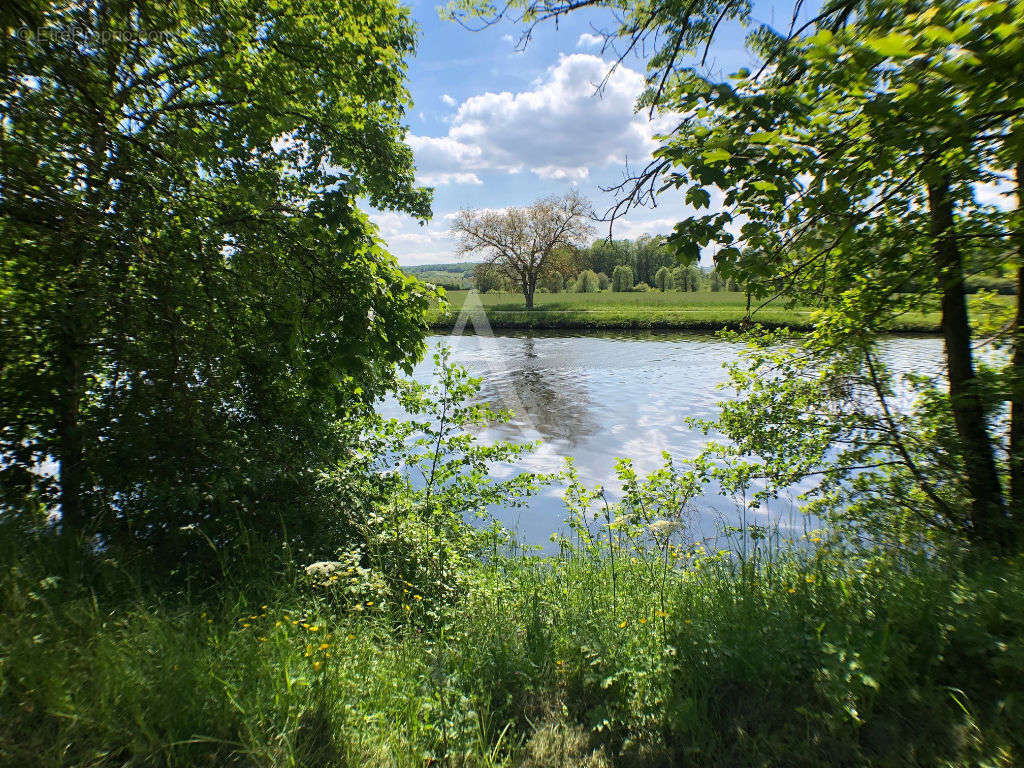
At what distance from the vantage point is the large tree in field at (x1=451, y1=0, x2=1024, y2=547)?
2.38m

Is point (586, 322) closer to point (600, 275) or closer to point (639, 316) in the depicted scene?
point (639, 316)

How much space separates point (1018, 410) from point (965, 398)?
75 centimetres

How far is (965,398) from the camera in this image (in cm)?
419

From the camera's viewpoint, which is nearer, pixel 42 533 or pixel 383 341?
pixel 42 533

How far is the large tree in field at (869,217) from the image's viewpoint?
7.80ft

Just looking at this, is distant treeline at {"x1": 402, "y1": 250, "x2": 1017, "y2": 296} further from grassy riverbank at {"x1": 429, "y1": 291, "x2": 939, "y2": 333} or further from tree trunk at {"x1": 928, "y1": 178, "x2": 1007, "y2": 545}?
tree trunk at {"x1": 928, "y1": 178, "x2": 1007, "y2": 545}

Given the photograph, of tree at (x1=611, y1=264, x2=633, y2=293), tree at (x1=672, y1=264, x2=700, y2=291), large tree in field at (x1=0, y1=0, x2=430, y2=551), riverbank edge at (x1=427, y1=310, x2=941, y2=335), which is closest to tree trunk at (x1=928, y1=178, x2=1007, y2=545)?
large tree in field at (x1=0, y1=0, x2=430, y2=551)

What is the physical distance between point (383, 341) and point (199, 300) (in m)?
1.58

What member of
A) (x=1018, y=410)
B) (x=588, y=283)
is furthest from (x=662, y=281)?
(x=1018, y=410)

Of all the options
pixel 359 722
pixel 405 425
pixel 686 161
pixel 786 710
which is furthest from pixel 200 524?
pixel 686 161

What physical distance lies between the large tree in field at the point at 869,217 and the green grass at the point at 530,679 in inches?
66.2

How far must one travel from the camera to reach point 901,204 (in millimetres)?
3834

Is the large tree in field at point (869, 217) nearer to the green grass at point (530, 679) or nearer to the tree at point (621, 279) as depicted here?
the green grass at point (530, 679)

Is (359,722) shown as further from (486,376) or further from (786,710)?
(486,376)
